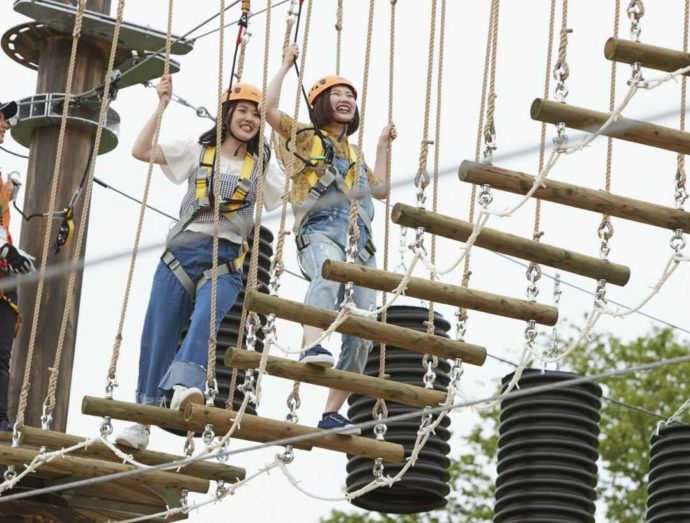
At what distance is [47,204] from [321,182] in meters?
2.10

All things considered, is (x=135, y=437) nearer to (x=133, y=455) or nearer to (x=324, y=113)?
(x=133, y=455)

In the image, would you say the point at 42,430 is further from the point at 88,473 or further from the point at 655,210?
the point at 655,210

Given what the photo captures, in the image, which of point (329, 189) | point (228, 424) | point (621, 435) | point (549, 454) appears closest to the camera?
point (228, 424)

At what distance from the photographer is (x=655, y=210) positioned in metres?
7.90

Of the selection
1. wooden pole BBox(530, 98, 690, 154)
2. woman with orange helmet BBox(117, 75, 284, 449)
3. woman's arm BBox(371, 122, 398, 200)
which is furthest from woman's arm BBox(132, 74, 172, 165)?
wooden pole BBox(530, 98, 690, 154)

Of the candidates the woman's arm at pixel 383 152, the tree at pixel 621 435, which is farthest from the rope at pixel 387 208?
the tree at pixel 621 435

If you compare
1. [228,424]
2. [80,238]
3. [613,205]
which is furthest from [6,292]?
[613,205]

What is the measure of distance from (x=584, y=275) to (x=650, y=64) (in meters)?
0.87

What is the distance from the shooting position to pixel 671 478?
985 centimetres

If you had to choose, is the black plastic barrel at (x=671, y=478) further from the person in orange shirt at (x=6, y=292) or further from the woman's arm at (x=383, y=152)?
the person in orange shirt at (x=6, y=292)

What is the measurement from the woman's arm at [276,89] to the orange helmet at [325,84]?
0.16m

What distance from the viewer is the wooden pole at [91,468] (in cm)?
871

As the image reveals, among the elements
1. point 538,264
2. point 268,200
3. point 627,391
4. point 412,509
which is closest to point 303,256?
point 268,200

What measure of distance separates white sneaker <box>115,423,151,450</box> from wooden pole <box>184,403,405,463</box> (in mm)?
618
